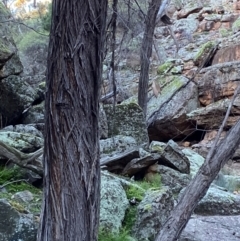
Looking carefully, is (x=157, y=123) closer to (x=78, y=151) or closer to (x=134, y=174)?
(x=134, y=174)

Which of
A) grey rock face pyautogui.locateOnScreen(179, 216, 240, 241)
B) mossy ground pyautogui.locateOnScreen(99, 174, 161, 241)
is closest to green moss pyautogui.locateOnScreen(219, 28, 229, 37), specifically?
mossy ground pyautogui.locateOnScreen(99, 174, 161, 241)

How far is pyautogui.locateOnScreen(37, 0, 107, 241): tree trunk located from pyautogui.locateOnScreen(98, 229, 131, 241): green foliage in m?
1.27

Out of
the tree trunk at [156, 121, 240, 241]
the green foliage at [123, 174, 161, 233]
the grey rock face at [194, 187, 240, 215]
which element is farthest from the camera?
the grey rock face at [194, 187, 240, 215]

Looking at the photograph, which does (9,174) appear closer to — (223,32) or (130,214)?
(130,214)

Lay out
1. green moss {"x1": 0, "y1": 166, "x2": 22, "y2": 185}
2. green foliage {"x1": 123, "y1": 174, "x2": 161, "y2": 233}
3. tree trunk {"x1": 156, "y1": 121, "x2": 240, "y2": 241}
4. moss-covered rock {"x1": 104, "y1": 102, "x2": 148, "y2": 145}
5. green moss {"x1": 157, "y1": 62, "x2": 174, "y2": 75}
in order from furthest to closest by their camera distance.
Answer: green moss {"x1": 157, "y1": 62, "x2": 174, "y2": 75}
moss-covered rock {"x1": 104, "y1": 102, "x2": 148, "y2": 145}
green moss {"x1": 0, "y1": 166, "x2": 22, "y2": 185}
green foliage {"x1": 123, "y1": 174, "x2": 161, "y2": 233}
tree trunk {"x1": 156, "y1": 121, "x2": 240, "y2": 241}

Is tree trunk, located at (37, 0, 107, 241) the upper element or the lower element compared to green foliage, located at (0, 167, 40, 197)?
upper

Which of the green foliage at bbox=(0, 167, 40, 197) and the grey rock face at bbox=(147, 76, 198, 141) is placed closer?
the green foliage at bbox=(0, 167, 40, 197)

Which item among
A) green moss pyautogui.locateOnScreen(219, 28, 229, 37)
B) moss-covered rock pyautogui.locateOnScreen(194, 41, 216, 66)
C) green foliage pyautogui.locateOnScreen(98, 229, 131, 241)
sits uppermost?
green moss pyautogui.locateOnScreen(219, 28, 229, 37)

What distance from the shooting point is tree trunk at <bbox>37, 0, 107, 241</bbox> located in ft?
8.91

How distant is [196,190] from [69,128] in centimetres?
104

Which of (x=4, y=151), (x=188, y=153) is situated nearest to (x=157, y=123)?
(x=188, y=153)

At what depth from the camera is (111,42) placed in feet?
10.7

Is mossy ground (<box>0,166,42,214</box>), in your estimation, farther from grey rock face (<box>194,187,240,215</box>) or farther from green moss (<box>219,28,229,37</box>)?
green moss (<box>219,28,229,37</box>)

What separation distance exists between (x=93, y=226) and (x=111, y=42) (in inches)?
54.7
